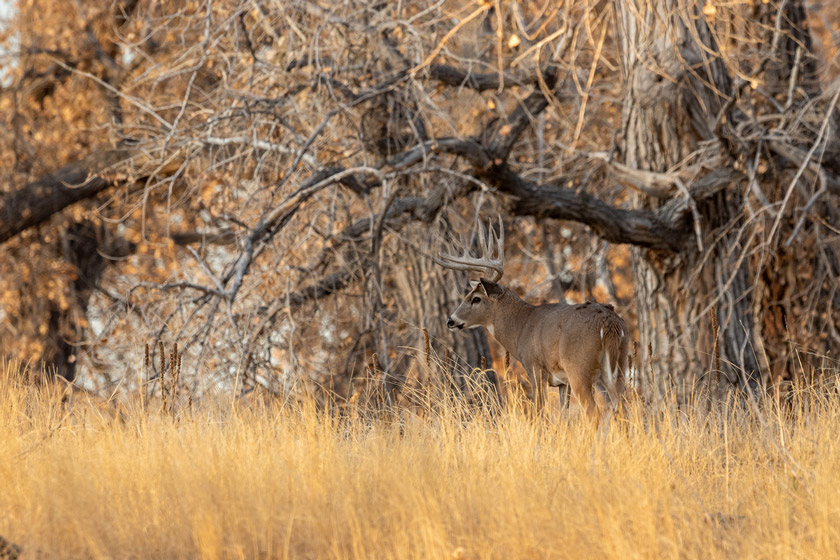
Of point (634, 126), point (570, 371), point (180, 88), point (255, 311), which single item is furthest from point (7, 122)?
point (570, 371)

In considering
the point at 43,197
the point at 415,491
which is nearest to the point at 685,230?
the point at 415,491

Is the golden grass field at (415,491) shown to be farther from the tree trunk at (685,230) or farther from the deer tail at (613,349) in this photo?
the tree trunk at (685,230)

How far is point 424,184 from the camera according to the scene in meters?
11.4

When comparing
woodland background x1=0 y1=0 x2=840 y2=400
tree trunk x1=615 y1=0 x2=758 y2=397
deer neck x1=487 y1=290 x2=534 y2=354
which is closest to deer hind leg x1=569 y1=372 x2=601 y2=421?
woodland background x1=0 y1=0 x2=840 y2=400

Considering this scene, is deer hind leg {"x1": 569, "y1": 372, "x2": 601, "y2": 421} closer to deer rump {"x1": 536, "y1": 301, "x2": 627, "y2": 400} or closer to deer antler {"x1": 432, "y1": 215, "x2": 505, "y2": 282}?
deer rump {"x1": 536, "y1": 301, "x2": 627, "y2": 400}

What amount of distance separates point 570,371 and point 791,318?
3.91 m

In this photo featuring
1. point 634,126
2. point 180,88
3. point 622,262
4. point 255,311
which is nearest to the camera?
point 255,311

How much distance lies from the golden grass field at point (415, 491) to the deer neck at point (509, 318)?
9.86ft

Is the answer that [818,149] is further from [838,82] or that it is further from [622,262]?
[622,262]

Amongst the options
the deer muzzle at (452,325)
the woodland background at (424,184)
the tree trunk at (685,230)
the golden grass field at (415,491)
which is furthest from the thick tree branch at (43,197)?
the golden grass field at (415,491)

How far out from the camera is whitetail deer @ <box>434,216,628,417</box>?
26.8 ft

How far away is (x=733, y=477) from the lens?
18.4 ft

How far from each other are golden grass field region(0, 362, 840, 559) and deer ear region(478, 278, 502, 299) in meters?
3.08

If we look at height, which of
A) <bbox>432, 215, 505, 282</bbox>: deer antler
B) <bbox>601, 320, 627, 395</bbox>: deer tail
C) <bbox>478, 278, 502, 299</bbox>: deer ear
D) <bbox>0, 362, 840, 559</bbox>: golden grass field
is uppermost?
<bbox>432, 215, 505, 282</bbox>: deer antler
